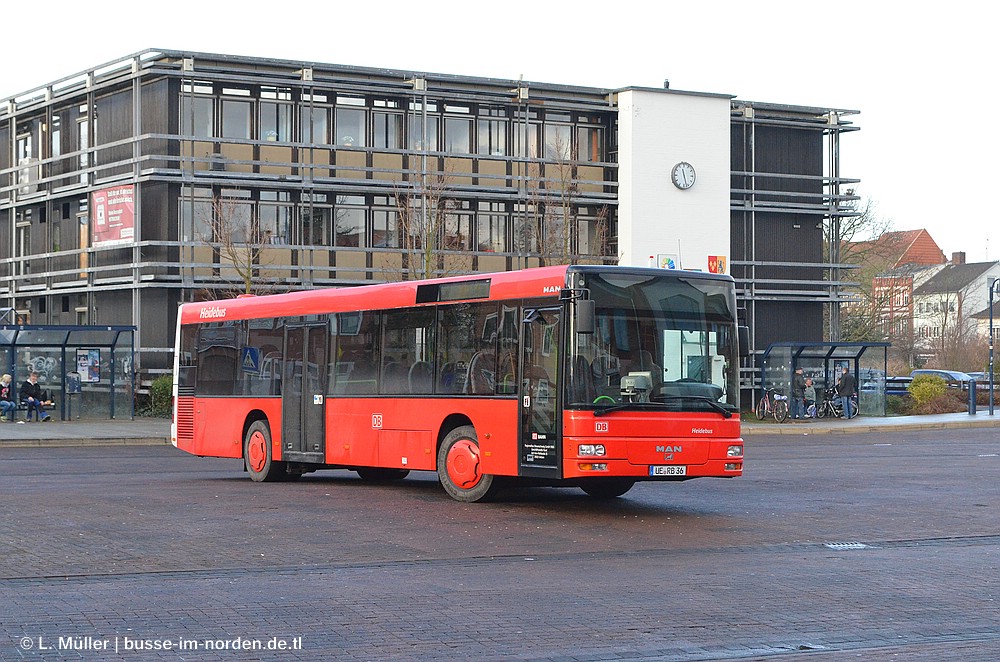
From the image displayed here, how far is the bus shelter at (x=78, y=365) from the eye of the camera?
38938mm

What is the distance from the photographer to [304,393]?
21.2 m

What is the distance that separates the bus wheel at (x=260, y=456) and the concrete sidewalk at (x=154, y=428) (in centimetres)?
1121

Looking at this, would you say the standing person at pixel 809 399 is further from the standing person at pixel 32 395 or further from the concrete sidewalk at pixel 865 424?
the standing person at pixel 32 395

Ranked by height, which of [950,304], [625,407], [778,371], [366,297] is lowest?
[778,371]

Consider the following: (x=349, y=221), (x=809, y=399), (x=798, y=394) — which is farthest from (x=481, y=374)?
(x=809, y=399)

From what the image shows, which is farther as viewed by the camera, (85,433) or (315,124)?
(315,124)

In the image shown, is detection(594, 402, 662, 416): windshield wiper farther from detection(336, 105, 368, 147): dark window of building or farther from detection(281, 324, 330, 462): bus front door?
detection(336, 105, 368, 147): dark window of building

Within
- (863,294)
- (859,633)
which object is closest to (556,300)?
(859,633)

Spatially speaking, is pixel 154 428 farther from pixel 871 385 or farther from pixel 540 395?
pixel 871 385

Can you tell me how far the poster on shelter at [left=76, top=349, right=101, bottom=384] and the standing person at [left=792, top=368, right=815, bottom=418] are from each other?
70.0 feet

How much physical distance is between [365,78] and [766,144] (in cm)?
1566

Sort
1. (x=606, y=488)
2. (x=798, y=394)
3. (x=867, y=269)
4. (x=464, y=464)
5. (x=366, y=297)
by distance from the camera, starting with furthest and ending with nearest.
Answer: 1. (x=867, y=269)
2. (x=798, y=394)
3. (x=366, y=297)
4. (x=606, y=488)
5. (x=464, y=464)

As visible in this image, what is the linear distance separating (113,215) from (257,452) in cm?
2284

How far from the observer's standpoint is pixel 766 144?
168 ft
